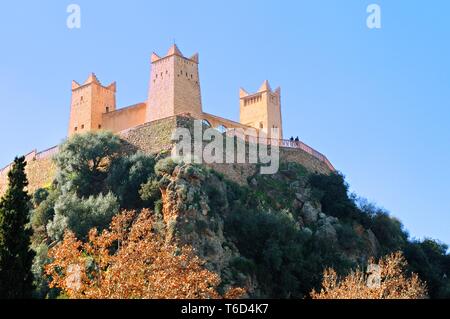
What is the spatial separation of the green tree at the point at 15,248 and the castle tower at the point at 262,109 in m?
23.8

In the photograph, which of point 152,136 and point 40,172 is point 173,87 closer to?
point 152,136

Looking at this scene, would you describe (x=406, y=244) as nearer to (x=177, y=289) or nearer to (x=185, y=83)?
(x=185, y=83)

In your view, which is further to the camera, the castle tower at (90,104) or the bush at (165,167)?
the castle tower at (90,104)

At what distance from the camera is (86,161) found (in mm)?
39406

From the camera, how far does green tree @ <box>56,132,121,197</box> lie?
38.8 m

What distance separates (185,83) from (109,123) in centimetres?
546

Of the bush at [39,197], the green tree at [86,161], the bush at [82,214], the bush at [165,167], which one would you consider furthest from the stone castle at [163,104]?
the bush at [82,214]

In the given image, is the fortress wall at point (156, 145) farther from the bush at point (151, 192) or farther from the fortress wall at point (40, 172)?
the bush at point (151, 192)

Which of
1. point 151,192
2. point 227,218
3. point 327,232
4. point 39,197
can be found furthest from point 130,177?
point 327,232

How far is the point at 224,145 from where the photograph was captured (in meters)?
41.4

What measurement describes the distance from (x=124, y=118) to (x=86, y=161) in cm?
690

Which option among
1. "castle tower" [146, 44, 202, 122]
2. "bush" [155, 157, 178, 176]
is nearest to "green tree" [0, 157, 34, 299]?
"bush" [155, 157, 178, 176]

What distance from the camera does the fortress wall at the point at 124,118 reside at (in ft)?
148
